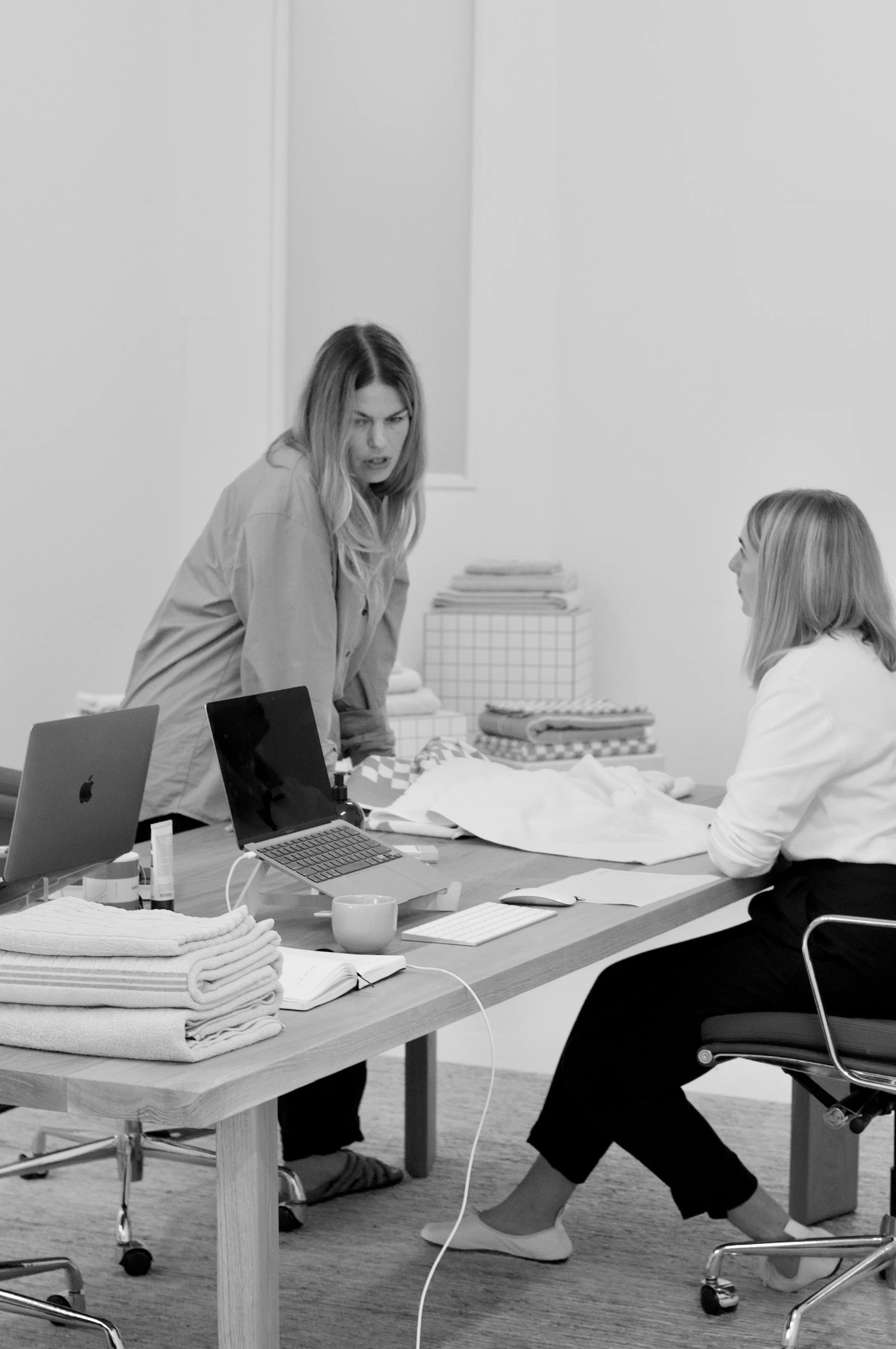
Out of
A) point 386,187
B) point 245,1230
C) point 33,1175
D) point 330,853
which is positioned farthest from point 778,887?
point 386,187

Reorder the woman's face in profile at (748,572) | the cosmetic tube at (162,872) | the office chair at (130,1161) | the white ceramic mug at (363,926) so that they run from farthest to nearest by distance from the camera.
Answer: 1. the office chair at (130,1161)
2. the woman's face in profile at (748,572)
3. the cosmetic tube at (162,872)
4. the white ceramic mug at (363,926)

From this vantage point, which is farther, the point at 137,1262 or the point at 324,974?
the point at 137,1262

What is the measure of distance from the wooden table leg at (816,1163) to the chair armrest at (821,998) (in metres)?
0.55

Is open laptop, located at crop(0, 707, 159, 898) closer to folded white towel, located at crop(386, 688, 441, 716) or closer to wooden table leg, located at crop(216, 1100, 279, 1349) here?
wooden table leg, located at crop(216, 1100, 279, 1349)

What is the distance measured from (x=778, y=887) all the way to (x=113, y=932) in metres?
1.19

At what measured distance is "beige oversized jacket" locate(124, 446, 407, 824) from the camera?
2635mm

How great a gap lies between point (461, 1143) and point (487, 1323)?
79 cm

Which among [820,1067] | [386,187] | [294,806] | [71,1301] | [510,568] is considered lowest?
[71,1301]

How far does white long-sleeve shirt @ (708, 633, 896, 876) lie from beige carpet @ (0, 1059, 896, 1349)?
70 centimetres

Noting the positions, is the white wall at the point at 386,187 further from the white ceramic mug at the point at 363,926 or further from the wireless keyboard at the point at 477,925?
the white ceramic mug at the point at 363,926

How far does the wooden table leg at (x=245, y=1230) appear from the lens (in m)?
1.48

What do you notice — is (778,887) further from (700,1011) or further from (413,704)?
(413,704)

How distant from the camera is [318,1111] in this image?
→ 2828 mm

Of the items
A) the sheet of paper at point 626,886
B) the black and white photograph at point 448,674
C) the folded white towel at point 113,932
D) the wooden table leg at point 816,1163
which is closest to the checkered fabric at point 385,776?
the black and white photograph at point 448,674
